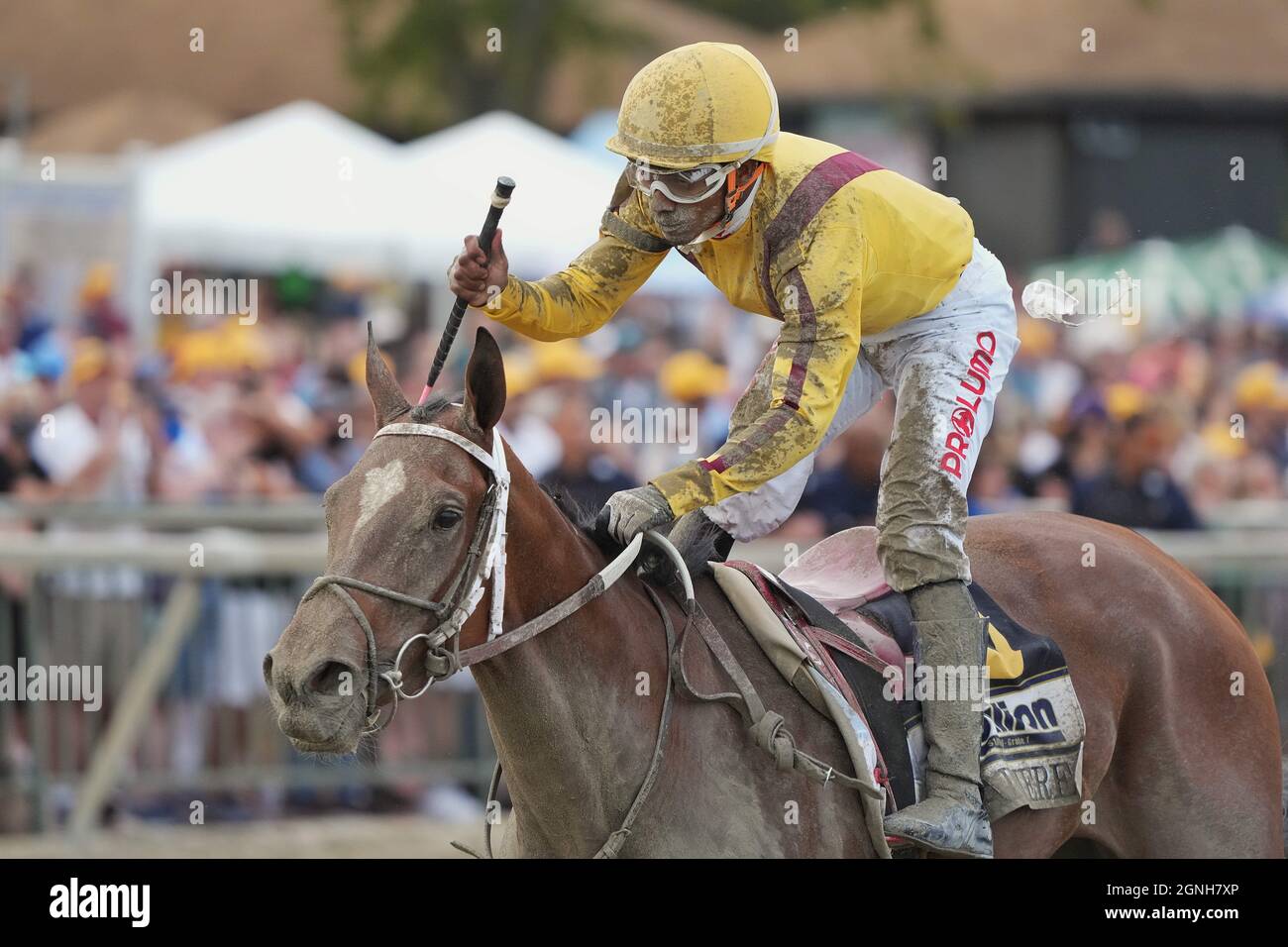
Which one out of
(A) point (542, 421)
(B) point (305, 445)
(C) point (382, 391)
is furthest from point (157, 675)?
(C) point (382, 391)

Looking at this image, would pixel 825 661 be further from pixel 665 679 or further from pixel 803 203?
pixel 803 203

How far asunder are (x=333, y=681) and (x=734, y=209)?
1653 mm

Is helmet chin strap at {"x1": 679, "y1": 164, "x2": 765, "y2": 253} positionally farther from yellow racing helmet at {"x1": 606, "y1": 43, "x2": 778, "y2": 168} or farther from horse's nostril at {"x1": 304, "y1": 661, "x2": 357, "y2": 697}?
horse's nostril at {"x1": 304, "y1": 661, "x2": 357, "y2": 697}

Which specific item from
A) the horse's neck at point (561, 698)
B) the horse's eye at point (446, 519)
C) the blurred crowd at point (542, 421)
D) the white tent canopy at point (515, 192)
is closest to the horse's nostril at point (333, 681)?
the horse's eye at point (446, 519)

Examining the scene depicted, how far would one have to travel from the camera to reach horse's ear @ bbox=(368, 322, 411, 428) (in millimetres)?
4578

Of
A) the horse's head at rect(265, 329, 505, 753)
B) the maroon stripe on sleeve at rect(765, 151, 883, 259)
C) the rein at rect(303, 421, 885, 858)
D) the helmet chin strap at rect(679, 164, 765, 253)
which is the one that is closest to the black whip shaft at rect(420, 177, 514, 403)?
the horse's head at rect(265, 329, 505, 753)

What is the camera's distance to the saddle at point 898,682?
497cm

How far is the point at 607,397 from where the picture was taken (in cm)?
1342

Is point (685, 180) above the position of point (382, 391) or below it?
above

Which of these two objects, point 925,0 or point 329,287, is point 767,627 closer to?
point 329,287

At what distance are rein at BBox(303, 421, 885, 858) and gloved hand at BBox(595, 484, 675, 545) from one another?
10 centimetres

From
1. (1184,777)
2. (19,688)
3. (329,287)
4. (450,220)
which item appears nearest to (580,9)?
(329,287)

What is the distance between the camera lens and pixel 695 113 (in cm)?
461
